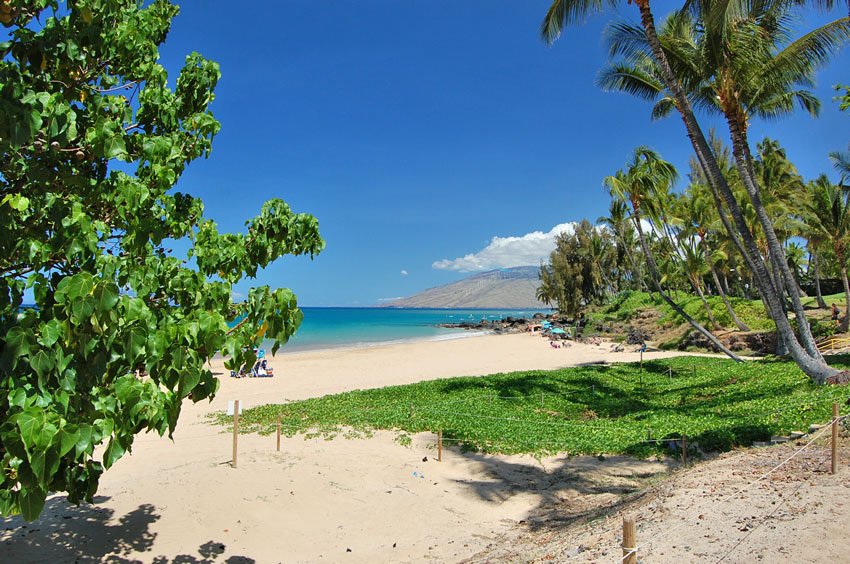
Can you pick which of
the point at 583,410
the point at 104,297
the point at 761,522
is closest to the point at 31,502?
the point at 104,297

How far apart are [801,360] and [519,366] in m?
18.0

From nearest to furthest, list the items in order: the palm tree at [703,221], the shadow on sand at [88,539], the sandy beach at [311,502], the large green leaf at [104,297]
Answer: the large green leaf at [104,297]
the shadow on sand at [88,539]
the sandy beach at [311,502]
the palm tree at [703,221]

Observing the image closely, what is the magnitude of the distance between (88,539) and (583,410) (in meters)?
12.4

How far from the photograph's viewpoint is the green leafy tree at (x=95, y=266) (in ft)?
7.88

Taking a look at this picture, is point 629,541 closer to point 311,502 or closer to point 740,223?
point 311,502

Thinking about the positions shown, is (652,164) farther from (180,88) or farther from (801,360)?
(180,88)

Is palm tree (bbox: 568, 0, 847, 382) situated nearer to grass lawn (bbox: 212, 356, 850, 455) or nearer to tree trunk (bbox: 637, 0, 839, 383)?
tree trunk (bbox: 637, 0, 839, 383)

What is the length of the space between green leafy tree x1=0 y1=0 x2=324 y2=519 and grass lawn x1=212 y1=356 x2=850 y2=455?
27.2ft

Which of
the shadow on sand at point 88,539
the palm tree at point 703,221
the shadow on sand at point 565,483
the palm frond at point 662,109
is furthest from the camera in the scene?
the palm tree at point 703,221

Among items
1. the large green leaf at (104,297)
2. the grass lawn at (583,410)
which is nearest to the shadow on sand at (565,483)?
the grass lawn at (583,410)

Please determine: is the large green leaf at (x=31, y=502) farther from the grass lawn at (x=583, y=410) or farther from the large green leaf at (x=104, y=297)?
the grass lawn at (x=583, y=410)

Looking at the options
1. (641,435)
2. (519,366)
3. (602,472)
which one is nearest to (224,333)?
(602,472)

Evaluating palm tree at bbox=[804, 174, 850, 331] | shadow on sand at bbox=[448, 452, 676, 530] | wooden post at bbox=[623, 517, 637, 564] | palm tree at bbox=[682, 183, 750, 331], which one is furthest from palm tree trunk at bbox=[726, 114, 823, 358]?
palm tree at bbox=[804, 174, 850, 331]

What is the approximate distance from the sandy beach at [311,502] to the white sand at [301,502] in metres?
0.03
